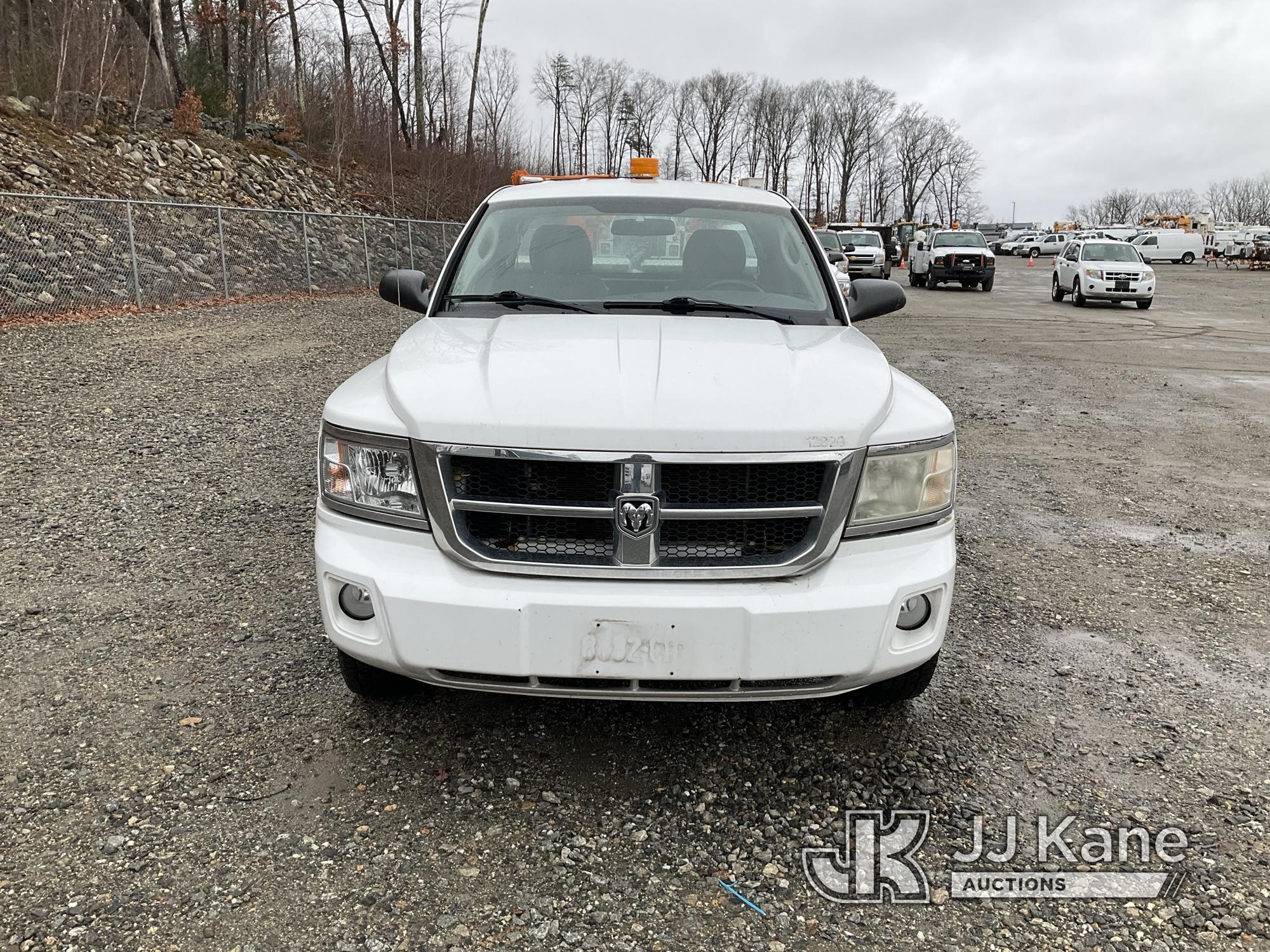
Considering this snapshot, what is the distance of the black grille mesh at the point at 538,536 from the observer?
247cm

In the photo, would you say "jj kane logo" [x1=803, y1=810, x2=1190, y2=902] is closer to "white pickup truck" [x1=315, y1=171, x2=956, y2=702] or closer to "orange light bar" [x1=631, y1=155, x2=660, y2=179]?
"white pickup truck" [x1=315, y1=171, x2=956, y2=702]

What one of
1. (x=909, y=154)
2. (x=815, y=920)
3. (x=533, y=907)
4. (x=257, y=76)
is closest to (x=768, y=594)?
(x=815, y=920)

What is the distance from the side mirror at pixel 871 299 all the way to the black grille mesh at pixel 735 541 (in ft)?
5.83

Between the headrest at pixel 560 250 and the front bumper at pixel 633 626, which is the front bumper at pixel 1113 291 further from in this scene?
the front bumper at pixel 633 626

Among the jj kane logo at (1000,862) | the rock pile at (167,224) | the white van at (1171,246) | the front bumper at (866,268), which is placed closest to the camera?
the jj kane logo at (1000,862)

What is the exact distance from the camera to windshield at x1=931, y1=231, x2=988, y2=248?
29516 millimetres

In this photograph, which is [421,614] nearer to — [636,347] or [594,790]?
[594,790]

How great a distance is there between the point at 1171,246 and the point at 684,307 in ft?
187

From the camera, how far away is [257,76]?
110ft

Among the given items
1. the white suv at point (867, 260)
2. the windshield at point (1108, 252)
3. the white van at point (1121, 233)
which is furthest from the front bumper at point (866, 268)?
the white van at point (1121, 233)

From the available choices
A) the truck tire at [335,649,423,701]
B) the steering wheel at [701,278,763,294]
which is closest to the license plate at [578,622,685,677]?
the truck tire at [335,649,423,701]

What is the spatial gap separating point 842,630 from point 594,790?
89 cm

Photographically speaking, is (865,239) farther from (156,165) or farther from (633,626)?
(633,626)

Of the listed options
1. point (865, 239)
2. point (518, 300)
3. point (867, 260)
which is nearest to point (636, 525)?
point (518, 300)
